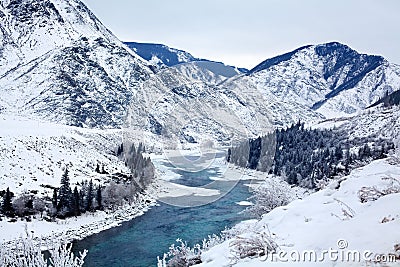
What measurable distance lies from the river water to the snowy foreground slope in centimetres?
2367

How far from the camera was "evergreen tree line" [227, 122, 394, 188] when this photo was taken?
246ft

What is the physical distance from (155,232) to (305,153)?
64.5m

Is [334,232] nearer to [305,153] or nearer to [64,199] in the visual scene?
[64,199]

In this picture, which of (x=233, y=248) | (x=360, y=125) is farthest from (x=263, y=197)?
(x=360, y=125)

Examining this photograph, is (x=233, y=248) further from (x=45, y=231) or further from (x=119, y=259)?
(x=45, y=231)

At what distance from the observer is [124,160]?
8094cm

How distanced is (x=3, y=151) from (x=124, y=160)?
97.7 feet

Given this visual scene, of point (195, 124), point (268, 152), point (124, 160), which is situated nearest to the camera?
point (124, 160)

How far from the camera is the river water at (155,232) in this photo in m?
32.6

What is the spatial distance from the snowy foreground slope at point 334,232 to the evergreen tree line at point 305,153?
60.2 meters

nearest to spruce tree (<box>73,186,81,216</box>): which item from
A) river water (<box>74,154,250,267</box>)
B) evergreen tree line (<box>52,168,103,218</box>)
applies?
evergreen tree line (<box>52,168,103,218</box>)

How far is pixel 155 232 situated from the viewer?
40938 mm

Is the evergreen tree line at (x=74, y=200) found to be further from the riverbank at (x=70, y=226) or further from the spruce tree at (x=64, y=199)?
the riverbank at (x=70, y=226)

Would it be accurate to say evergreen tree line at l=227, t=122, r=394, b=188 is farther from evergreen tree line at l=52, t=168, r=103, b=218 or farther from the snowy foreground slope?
the snowy foreground slope
